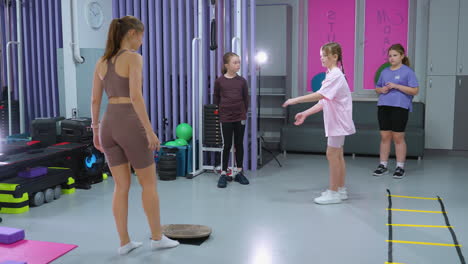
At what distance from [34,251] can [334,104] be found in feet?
8.65

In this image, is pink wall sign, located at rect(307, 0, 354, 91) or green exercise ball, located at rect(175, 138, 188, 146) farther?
pink wall sign, located at rect(307, 0, 354, 91)

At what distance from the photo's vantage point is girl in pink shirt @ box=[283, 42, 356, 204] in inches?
165

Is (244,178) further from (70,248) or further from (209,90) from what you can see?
(70,248)

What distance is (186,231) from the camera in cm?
359

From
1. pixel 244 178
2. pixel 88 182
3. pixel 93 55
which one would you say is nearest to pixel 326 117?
pixel 244 178

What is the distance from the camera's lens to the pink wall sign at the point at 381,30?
24.6ft

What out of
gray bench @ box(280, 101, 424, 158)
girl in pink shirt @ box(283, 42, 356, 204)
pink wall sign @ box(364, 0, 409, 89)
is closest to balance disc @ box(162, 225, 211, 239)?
girl in pink shirt @ box(283, 42, 356, 204)

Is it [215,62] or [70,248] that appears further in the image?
[215,62]

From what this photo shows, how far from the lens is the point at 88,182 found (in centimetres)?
528

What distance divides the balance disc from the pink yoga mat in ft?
2.16

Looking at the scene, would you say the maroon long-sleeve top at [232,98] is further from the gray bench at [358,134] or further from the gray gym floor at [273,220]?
the gray bench at [358,134]

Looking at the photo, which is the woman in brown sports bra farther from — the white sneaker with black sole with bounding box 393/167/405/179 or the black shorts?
the white sneaker with black sole with bounding box 393/167/405/179

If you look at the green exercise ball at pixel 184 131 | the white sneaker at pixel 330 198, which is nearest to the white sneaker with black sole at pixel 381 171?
the white sneaker at pixel 330 198

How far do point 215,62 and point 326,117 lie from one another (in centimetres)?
211
